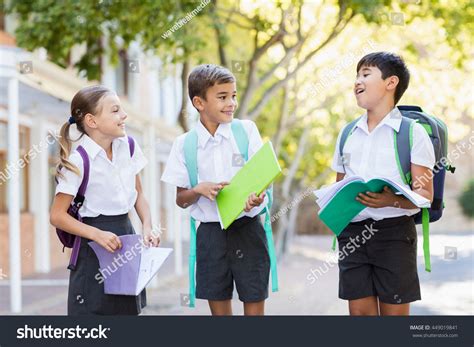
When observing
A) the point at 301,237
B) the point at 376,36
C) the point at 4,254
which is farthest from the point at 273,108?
the point at 301,237

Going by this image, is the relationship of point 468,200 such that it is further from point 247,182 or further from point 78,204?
point 78,204

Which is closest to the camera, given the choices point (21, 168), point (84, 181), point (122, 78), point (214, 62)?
point (84, 181)

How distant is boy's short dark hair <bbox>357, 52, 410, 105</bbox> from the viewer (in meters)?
4.34

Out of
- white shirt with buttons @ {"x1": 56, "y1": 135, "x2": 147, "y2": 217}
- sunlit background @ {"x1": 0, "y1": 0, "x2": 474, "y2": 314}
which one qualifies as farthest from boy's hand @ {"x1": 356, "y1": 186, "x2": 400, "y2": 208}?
sunlit background @ {"x1": 0, "y1": 0, "x2": 474, "y2": 314}

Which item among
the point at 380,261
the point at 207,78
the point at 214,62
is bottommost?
the point at 380,261

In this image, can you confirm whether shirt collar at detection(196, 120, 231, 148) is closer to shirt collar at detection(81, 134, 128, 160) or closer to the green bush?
shirt collar at detection(81, 134, 128, 160)

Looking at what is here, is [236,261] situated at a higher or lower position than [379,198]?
lower

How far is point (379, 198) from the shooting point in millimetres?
4062

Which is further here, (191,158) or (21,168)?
(21,168)

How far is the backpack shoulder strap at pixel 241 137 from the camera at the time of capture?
436cm

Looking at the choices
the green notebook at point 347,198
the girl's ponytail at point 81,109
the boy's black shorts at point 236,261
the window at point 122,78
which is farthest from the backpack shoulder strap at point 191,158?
the window at point 122,78

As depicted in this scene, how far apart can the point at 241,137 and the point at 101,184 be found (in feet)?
2.26

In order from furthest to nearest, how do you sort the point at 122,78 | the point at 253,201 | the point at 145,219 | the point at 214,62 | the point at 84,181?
the point at 122,78, the point at 214,62, the point at 145,219, the point at 84,181, the point at 253,201

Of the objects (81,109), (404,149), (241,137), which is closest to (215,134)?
(241,137)
